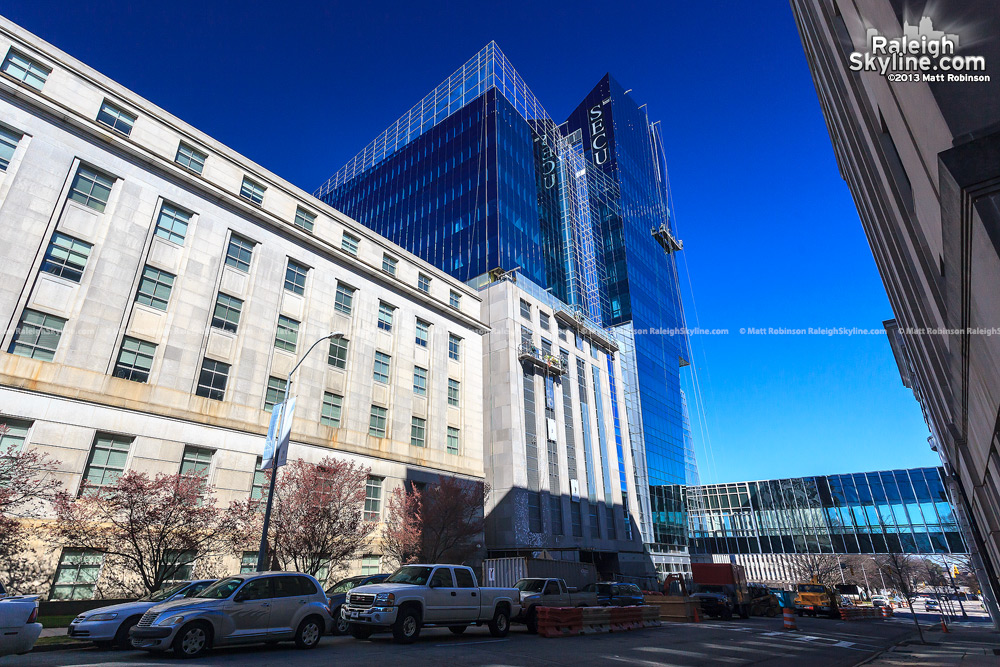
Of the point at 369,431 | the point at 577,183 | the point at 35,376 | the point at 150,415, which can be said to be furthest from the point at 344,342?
the point at 577,183

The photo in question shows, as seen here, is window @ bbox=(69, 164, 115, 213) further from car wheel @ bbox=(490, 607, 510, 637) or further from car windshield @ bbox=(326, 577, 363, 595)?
car wheel @ bbox=(490, 607, 510, 637)

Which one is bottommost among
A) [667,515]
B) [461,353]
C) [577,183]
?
[667,515]

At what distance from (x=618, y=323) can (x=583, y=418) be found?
26510 millimetres

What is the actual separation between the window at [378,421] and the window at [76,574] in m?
15.0

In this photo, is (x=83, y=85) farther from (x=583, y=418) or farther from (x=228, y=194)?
(x=583, y=418)

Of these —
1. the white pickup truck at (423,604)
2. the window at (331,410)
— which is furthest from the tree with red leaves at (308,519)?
the white pickup truck at (423,604)

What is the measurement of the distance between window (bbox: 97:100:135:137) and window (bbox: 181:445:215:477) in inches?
634

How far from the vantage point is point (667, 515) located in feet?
214

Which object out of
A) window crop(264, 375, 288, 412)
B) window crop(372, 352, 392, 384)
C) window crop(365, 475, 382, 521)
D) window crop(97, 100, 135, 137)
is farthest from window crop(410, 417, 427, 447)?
window crop(97, 100, 135, 137)

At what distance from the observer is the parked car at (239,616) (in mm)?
10820

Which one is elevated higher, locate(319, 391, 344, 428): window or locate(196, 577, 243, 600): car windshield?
locate(319, 391, 344, 428): window

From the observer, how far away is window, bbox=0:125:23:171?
71.7ft

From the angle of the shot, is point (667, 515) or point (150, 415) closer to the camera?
point (150, 415)

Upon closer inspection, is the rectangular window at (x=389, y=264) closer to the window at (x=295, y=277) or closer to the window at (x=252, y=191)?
the window at (x=295, y=277)
